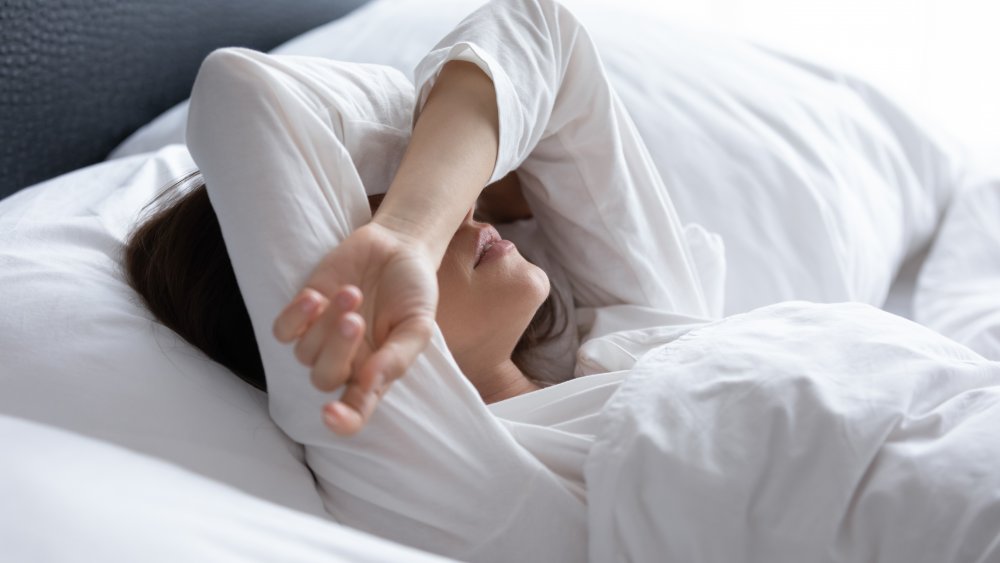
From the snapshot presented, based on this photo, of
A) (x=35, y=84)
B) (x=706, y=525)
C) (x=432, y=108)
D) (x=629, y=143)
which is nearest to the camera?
(x=706, y=525)

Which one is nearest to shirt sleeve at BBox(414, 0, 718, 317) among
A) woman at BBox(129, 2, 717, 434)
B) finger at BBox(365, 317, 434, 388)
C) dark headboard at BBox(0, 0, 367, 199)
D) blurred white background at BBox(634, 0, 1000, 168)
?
woman at BBox(129, 2, 717, 434)

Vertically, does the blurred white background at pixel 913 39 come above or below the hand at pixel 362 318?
below

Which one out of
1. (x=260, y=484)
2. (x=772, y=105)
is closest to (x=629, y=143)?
(x=772, y=105)

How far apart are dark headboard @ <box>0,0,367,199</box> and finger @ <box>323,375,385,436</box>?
2.59 ft

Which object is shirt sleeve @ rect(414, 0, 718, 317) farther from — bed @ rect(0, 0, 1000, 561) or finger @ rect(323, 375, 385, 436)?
finger @ rect(323, 375, 385, 436)

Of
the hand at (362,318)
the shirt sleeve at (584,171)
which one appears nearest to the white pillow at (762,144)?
the shirt sleeve at (584,171)

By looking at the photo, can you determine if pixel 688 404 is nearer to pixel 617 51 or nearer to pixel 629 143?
pixel 629 143

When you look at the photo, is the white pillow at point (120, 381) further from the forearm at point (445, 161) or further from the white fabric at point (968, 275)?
the white fabric at point (968, 275)

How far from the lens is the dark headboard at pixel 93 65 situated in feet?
3.70

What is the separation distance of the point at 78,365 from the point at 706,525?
461mm

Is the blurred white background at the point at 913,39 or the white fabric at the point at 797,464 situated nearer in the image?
the white fabric at the point at 797,464

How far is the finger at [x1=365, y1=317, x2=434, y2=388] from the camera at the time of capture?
1.80ft

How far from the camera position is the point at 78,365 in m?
0.69

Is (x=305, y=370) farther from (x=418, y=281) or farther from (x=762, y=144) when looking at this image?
(x=762, y=144)
